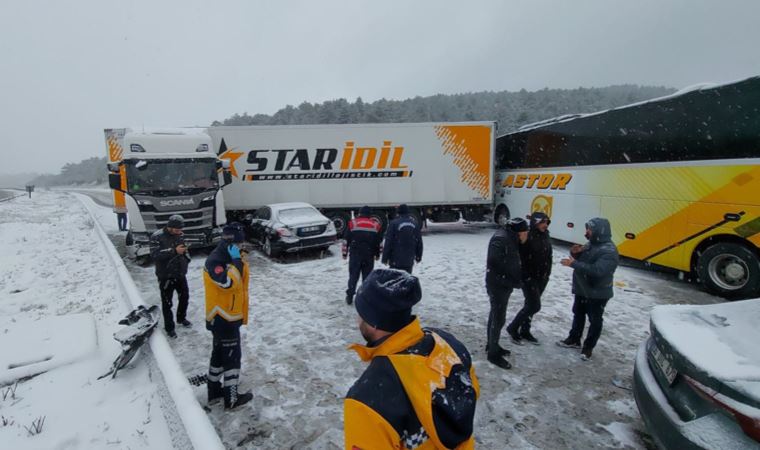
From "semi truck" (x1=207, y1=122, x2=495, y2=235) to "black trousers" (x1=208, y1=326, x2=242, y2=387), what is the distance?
357 inches

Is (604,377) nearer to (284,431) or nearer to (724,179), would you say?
(284,431)

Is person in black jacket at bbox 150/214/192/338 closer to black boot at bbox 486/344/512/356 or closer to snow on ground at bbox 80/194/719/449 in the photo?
snow on ground at bbox 80/194/719/449

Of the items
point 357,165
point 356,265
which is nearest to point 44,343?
point 356,265

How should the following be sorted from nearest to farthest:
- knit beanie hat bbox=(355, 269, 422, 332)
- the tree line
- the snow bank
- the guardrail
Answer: knit beanie hat bbox=(355, 269, 422, 332) < the guardrail < the snow bank < the tree line

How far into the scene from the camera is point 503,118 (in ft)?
217

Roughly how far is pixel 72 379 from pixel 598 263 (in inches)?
229

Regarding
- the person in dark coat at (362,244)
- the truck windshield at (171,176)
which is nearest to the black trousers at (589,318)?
the person in dark coat at (362,244)

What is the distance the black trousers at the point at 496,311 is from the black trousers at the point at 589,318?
102 centimetres

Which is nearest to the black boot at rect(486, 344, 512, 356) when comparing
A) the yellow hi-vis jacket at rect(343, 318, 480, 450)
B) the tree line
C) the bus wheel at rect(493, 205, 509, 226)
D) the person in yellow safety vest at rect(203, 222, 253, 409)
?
the person in yellow safety vest at rect(203, 222, 253, 409)

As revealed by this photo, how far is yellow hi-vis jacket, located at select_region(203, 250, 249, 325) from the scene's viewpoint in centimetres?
369

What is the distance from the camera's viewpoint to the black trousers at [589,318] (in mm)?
4496

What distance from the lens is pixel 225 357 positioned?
3744mm

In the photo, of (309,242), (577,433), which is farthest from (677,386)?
(309,242)

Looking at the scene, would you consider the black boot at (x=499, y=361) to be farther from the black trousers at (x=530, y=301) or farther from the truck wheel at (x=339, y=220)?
the truck wheel at (x=339, y=220)
